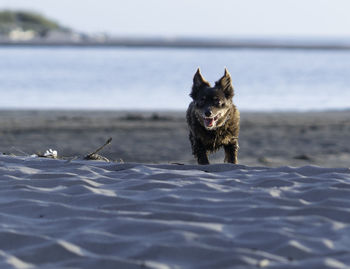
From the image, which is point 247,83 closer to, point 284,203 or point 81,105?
point 81,105

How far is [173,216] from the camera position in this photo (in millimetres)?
5352

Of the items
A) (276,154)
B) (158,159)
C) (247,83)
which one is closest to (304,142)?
(276,154)

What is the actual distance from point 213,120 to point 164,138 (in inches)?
427

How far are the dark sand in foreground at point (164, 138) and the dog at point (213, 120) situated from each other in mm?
6664

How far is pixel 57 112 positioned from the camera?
26953 millimetres

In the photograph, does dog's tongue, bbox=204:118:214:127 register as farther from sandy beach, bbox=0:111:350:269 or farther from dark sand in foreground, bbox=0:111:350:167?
dark sand in foreground, bbox=0:111:350:167

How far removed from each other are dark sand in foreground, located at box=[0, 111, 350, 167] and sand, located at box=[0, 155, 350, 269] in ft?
26.7

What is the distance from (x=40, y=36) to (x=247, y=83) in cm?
12240

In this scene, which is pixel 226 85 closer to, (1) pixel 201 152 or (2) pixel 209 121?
(2) pixel 209 121

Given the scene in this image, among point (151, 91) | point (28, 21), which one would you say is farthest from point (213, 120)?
point (28, 21)

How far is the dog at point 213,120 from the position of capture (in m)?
7.88

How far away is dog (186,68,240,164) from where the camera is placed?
310 inches

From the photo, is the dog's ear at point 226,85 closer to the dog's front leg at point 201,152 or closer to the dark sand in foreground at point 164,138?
the dog's front leg at point 201,152

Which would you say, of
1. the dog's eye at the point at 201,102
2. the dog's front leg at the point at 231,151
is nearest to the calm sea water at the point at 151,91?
the dog's front leg at the point at 231,151
